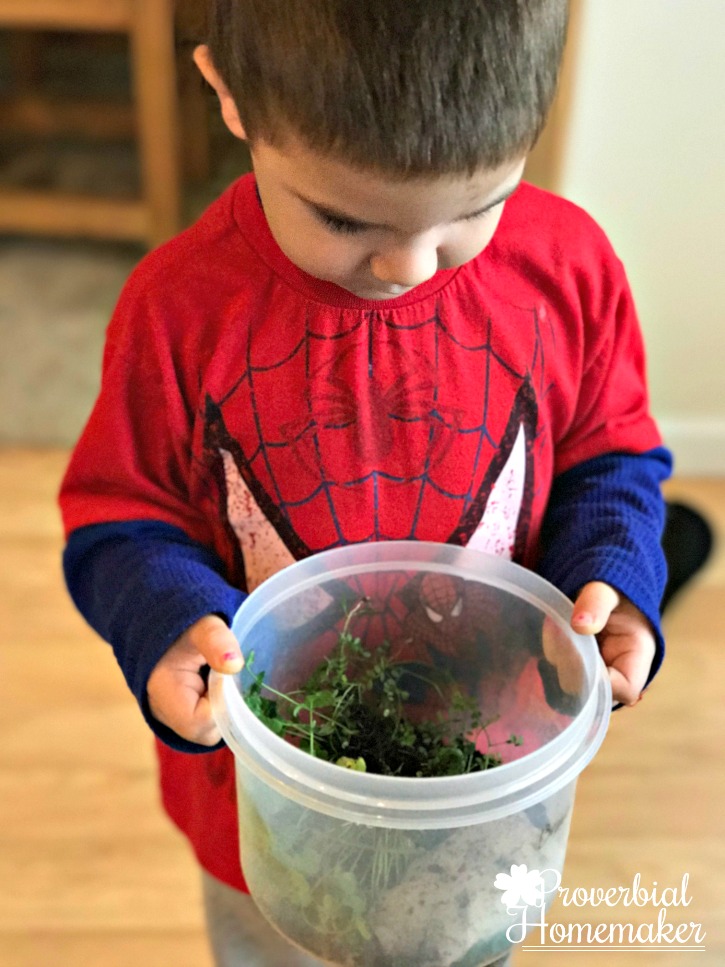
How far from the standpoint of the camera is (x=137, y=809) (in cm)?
136

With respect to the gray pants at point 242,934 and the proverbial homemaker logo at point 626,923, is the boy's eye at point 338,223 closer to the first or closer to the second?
the gray pants at point 242,934

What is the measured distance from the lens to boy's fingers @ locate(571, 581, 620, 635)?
66 centimetres

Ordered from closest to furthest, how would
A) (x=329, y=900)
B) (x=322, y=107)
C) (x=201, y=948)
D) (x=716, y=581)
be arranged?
(x=322, y=107), (x=329, y=900), (x=201, y=948), (x=716, y=581)

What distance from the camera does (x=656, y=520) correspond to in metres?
0.78

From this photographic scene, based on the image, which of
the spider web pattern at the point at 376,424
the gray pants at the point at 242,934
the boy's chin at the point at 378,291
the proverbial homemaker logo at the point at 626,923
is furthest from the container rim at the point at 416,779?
the proverbial homemaker logo at the point at 626,923

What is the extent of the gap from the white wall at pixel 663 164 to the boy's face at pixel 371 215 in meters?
1.02

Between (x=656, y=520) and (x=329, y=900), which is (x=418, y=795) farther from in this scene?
(x=656, y=520)

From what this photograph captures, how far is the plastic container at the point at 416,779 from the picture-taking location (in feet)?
1.92

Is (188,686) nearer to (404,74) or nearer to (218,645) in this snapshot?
(218,645)

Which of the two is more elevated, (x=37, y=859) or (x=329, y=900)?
(x=329, y=900)

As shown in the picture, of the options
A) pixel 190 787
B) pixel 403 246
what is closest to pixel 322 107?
pixel 403 246

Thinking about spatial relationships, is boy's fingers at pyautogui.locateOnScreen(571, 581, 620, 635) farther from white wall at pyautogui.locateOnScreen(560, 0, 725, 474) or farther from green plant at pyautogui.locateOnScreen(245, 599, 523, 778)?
white wall at pyautogui.locateOnScreen(560, 0, 725, 474)

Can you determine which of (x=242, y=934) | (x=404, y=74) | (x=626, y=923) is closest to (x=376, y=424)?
(x=404, y=74)

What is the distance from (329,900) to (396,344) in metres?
0.35
